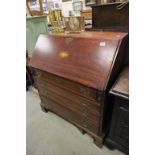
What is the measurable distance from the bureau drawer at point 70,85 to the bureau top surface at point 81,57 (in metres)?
0.07

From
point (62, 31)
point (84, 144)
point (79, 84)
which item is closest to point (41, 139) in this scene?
point (84, 144)

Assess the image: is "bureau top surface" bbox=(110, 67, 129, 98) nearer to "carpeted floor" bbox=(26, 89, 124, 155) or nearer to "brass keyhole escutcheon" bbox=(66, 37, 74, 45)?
"brass keyhole escutcheon" bbox=(66, 37, 74, 45)

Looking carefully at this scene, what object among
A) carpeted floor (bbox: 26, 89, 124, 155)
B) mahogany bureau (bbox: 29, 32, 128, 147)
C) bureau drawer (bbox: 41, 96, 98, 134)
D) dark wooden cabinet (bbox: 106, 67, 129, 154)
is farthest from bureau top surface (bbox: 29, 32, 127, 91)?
carpeted floor (bbox: 26, 89, 124, 155)

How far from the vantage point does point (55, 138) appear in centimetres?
155

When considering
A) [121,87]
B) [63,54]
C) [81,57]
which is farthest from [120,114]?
[63,54]

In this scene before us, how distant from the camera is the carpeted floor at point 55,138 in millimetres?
1383

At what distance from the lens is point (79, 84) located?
108 cm

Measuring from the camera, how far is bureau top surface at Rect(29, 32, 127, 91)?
97 centimetres

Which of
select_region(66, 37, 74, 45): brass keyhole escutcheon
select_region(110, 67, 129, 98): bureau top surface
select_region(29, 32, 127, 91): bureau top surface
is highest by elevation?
select_region(66, 37, 74, 45): brass keyhole escutcheon

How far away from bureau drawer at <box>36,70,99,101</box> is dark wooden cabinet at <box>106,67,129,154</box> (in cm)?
19

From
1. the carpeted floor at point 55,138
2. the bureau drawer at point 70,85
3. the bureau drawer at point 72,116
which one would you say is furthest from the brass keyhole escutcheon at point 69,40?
the carpeted floor at point 55,138

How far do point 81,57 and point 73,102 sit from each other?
502 mm

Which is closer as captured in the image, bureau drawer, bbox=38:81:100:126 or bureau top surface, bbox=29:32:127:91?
bureau top surface, bbox=29:32:127:91
